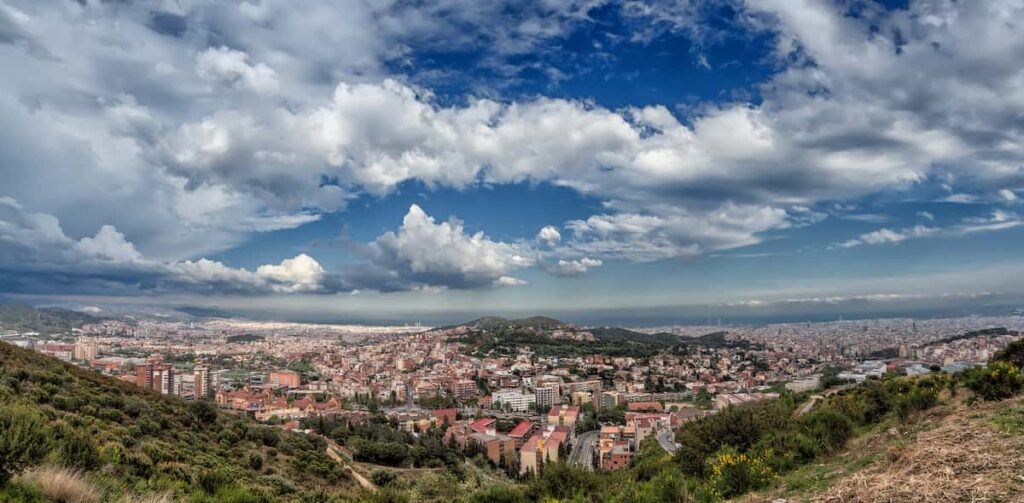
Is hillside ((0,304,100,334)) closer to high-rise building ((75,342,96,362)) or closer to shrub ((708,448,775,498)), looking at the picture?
high-rise building ((75,342,96,362))

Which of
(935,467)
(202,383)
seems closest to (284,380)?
(202,383)

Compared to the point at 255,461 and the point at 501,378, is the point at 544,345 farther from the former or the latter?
the point at 255,461

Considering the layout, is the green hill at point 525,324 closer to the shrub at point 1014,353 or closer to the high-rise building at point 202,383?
the high-rise building at point 202,383

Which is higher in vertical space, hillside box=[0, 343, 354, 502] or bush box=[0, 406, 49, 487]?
bush box=[0, 406, 49, 487]

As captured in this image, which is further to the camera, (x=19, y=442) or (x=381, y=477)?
(x=381, y=477)

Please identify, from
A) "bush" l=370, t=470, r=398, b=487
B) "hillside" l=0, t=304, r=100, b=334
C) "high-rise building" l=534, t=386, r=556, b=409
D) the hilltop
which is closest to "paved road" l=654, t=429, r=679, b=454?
"bush" l=370, t=470, r=398, b=487

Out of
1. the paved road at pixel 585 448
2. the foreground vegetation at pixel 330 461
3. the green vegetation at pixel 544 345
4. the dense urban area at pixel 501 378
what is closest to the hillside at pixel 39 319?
the dense urban area at pixel 501 378

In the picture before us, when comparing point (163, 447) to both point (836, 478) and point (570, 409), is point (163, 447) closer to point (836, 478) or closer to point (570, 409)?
point (836, 478)
